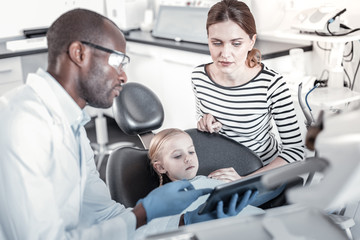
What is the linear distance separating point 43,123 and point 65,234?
28 cm

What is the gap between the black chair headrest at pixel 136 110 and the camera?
6.13 feet

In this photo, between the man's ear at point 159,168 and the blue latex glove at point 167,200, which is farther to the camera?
the man's ear at point 159,168

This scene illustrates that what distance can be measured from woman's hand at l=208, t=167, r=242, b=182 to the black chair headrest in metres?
0.39

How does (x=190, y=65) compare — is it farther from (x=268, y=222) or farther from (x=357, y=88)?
(x=268, y=222)

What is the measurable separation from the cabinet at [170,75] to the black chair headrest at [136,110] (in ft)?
3.74

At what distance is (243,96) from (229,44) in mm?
226

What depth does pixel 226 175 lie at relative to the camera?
65.7 inches

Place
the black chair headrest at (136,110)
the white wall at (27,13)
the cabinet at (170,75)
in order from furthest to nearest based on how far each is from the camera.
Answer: the white wall at (27,13)
the cabinet at (170,75)
the black chair headrest at (136,110)

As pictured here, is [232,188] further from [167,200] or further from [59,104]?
[59,104]

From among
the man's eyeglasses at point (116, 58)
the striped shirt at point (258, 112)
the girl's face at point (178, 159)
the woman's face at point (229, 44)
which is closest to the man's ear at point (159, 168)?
the girl's face at point (178, 159)

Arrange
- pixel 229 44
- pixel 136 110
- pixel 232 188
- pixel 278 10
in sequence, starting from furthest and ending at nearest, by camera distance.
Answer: pixel 278 10 → pixel 136 110 → pixel 229 44 → pixel 232 188

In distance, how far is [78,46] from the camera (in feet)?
3.93

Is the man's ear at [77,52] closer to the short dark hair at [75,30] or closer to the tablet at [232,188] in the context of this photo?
the short dark hair at [75,30]

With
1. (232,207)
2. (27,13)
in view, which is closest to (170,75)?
(27,13)
